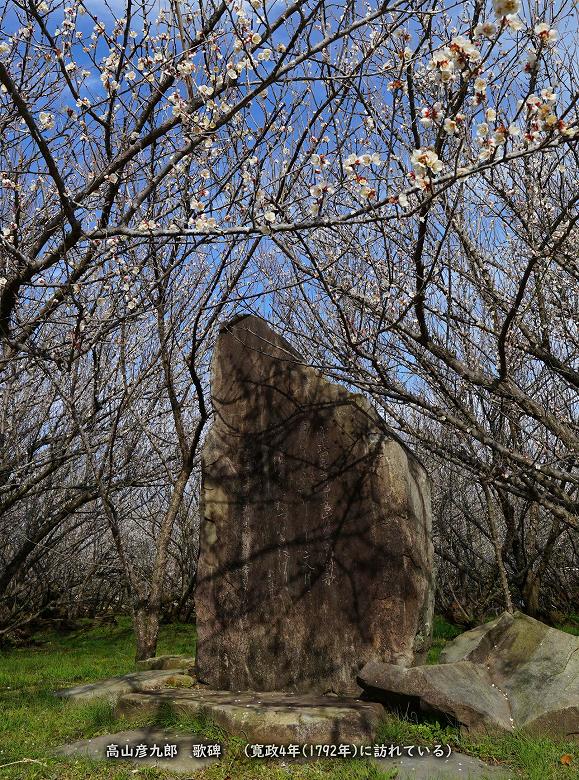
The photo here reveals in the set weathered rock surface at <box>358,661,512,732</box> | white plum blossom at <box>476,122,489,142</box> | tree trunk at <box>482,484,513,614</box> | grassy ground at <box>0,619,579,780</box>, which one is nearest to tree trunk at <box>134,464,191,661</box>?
grassy ground at <box>0,619,579,780</box>

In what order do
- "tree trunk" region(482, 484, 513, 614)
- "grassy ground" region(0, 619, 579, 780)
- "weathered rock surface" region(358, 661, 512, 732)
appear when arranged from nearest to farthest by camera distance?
"grassy ground" region(0, 619, 579, 780)
"weathered rock surface" region(358, 661, 512, 732)
"tree trunk" region(482, 484, 513, 614)

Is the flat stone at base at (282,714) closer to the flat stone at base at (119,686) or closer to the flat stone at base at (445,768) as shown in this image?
the flat stone at base at (445,768)

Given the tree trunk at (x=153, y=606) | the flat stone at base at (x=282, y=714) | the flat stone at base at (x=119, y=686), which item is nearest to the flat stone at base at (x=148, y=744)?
the flat stone at base at (x=282, y=714)

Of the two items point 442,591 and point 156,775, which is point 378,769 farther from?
point 442,591

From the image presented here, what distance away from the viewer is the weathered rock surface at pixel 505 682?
4539 mm

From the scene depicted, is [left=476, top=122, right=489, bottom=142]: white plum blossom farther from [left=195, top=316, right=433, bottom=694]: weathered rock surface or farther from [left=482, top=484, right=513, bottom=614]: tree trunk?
[left=482, top=484, right=513, bottom=614]: tree trunk

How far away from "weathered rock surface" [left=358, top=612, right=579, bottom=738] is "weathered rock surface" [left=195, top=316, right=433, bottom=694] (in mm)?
422

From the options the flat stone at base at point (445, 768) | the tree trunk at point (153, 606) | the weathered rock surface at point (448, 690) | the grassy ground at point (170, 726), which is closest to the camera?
the flat stone at base at point (445, 768)

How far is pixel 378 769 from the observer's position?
157 inches

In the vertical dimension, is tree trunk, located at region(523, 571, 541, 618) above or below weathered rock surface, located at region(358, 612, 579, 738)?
above

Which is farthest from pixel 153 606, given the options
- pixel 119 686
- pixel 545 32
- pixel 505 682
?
pixel 545 32

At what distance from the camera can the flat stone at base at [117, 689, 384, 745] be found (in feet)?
14.2

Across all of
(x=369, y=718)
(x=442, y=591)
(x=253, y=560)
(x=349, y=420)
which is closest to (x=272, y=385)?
(x=349, y=420)

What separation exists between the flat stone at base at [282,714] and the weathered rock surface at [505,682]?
0.98 feet
